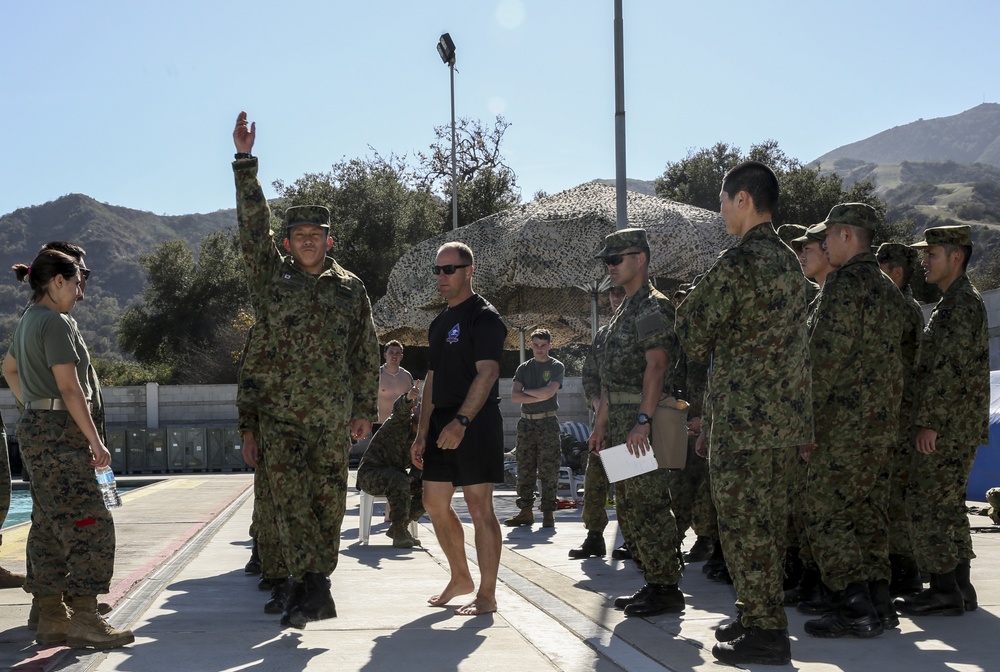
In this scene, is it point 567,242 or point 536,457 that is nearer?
point 536,457

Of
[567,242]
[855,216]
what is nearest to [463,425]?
[855,216]

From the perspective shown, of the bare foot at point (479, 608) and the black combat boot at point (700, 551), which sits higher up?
the bare foot at point (479, 608)

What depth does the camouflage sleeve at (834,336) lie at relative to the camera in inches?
216

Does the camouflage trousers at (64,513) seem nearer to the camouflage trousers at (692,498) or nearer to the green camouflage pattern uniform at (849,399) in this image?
the green camouflage pattern uniform at (849,399)

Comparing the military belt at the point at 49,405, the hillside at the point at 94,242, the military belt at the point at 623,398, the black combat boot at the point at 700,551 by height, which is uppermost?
the hillside at the point at 94,242

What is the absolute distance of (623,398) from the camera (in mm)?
6223

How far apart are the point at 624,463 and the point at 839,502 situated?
107 centimetres

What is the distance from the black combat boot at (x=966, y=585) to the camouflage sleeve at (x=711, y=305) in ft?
7.37

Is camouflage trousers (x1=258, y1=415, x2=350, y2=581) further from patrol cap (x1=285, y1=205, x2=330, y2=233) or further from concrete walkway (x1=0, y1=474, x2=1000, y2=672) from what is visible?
patrol cap (x1=285, y1=205, x2=330, y2=233)

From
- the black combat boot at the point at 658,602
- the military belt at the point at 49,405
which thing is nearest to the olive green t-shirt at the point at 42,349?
the military belt at the point at 49,405

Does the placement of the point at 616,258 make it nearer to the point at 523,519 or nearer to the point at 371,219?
the point at 523,519

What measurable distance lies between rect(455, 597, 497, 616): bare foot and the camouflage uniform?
5.48m

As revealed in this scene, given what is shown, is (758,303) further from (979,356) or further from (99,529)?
(99,529)

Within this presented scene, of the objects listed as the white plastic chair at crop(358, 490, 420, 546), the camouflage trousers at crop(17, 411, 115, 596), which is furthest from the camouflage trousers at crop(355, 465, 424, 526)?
the camouflage trousers at crop(17, 411, 115, 596)
